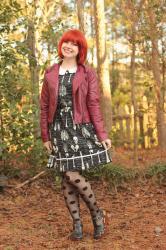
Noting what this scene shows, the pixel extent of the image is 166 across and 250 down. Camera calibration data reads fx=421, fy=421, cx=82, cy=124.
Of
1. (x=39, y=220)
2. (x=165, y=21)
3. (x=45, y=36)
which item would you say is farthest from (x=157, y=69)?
(x=39, y=220)

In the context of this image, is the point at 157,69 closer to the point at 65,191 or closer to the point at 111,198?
the point at 111,198

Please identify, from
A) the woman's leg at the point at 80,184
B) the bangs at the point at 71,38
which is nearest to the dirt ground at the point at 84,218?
the woman's leg at the point at 80,184

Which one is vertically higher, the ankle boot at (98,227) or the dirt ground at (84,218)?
the ankle boot at (98,227)

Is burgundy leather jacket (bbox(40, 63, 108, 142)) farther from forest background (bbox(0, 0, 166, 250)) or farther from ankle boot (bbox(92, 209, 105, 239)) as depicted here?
forest background (bbox(0, 0, 166, 250))

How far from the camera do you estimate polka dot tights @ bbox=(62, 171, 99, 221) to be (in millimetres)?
3803

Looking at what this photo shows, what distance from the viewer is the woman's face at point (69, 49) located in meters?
3.74

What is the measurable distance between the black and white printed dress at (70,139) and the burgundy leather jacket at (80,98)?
0.05 meters

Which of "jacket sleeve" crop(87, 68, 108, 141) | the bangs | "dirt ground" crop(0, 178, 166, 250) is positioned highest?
the bangs

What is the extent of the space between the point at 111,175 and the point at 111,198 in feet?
1.44

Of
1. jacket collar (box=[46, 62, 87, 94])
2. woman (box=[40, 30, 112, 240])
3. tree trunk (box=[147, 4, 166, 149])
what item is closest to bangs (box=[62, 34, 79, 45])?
woman (box=[40, 30, 112, 240])

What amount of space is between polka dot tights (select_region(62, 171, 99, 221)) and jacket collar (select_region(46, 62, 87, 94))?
796mm

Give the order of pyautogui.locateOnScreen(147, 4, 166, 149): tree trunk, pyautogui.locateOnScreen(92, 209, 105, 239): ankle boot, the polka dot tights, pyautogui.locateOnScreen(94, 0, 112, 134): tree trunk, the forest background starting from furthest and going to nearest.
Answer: pyautogui.locateOnScreen(94, 0, 112, 134): tree trunk → pyautogui.locateOnScreen(147, 4, 166, 149): tree trunk → the forest background → pyautogui.locateOnScreen(92, 209, 105, 239): ankle boot → the polka dot tights

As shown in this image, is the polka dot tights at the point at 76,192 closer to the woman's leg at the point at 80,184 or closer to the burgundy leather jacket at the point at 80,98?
the woman's leg at the point at 80,184

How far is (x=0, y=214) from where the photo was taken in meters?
4.84
